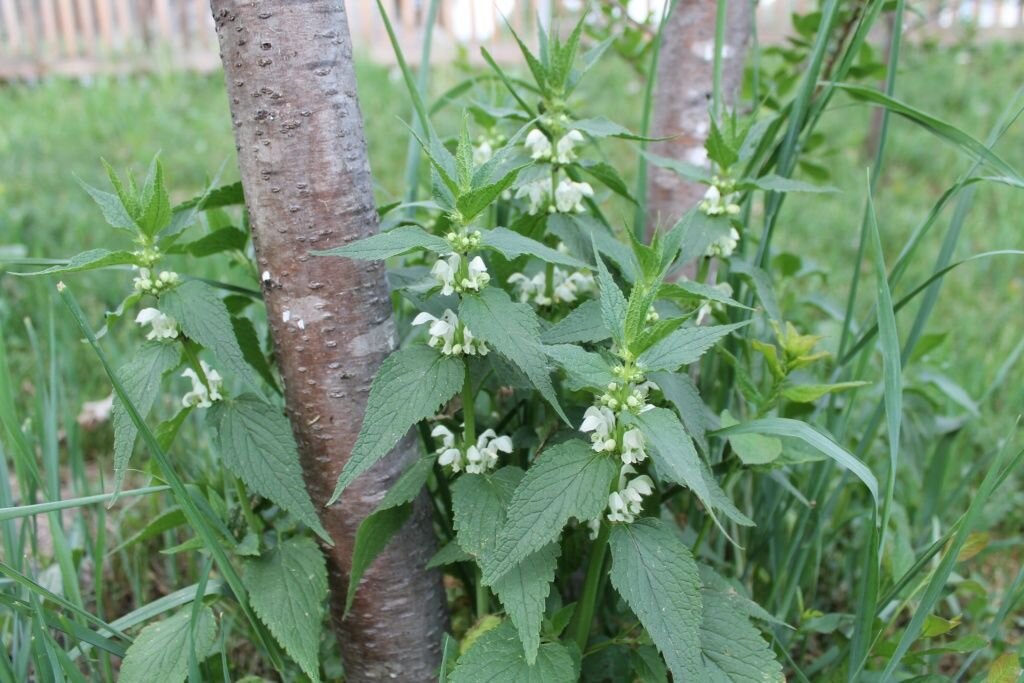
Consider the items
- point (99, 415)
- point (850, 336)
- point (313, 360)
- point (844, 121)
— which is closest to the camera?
Result: point (313, 360)

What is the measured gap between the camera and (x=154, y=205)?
41.9 inches

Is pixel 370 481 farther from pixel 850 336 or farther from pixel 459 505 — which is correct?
pixel 850 336

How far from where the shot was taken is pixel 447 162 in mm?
1070

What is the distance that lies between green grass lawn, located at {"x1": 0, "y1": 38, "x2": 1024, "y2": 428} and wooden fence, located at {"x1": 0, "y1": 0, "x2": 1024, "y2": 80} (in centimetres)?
72

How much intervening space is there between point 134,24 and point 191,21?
52 cm

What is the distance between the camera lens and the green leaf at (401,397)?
3.13 ft

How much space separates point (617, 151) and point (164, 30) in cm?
574

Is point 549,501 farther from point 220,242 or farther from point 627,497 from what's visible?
point 220,242

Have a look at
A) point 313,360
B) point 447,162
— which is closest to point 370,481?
point 313,360

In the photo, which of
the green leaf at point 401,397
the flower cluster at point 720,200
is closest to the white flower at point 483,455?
the green leaf at point 401,397

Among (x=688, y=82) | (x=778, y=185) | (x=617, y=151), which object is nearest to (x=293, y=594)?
(x=778, y=185)

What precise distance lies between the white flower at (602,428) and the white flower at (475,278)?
20 cm

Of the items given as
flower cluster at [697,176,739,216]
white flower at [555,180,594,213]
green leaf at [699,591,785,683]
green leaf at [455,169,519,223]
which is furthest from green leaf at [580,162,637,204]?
green leaf at [699,591,785,683]

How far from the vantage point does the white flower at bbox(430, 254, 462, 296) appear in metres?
1.04
